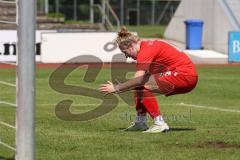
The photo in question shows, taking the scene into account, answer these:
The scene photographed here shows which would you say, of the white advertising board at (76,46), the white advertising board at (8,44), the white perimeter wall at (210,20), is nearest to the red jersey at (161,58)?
the white advertising board at (8,44)

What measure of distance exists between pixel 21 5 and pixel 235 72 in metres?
20.6

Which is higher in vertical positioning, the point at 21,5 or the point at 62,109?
the point at 21,5

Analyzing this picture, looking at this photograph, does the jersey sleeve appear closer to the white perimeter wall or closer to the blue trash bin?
the blue trash bin

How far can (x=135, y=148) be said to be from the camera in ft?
32.7

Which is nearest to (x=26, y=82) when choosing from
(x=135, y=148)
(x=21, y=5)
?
(x=21, y=5)

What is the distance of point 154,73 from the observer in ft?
38.2

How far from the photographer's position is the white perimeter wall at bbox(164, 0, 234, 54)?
130 feet

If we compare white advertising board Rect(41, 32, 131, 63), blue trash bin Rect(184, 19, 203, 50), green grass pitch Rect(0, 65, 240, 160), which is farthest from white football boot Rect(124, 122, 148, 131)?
blue trash bin Rect(184, 19, 203, 50)

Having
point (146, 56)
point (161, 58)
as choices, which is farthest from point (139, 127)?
point (146, 56)

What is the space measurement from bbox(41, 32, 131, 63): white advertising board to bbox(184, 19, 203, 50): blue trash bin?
7.62 m

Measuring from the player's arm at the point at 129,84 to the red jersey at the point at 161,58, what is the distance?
4.3 inches

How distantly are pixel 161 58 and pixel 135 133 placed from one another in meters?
1.10

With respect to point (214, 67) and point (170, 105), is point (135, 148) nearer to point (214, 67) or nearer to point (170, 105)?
point (170, 105)

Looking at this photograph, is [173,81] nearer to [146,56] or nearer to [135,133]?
[146,56]
